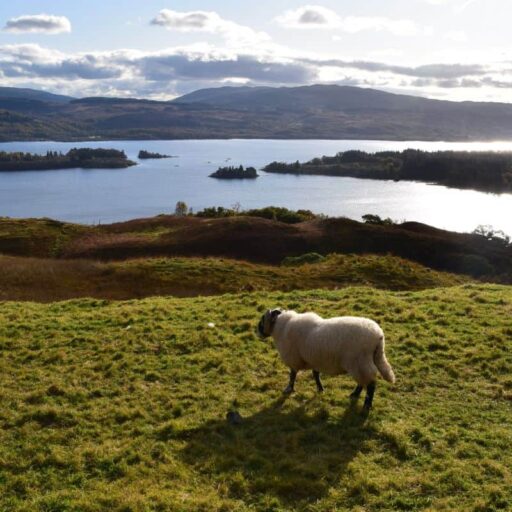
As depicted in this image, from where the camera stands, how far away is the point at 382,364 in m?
11.6

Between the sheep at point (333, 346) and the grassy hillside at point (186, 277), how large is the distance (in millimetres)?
14879

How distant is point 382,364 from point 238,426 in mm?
3374

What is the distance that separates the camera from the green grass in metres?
8.91

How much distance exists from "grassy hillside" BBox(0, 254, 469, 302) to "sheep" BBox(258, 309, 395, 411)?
48.8 ft

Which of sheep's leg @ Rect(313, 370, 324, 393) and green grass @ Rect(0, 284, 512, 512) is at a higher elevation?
sheep's leg @ Rect(313, 370, 324, 393)

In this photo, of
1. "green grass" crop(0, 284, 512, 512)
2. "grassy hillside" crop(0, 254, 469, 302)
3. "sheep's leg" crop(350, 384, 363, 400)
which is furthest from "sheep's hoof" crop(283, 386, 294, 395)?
"grassy hillside" crop(0, 254, 469, 302)

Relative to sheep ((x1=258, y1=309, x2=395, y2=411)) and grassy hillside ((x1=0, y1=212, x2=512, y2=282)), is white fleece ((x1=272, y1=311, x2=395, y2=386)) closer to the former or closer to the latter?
sheep ((x1=258, y1=309, x2=395, y2=411))

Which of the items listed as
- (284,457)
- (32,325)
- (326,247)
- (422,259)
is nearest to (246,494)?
(284,457)

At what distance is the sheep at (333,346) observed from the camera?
1155 cm

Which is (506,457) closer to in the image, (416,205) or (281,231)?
(281,231)

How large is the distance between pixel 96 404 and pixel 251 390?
368 cm

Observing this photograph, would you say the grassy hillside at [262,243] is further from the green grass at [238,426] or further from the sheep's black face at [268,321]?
the sheep's black face at [268,321]

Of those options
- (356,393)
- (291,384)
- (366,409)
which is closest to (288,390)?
(291,384)

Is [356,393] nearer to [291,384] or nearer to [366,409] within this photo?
[366,409]
